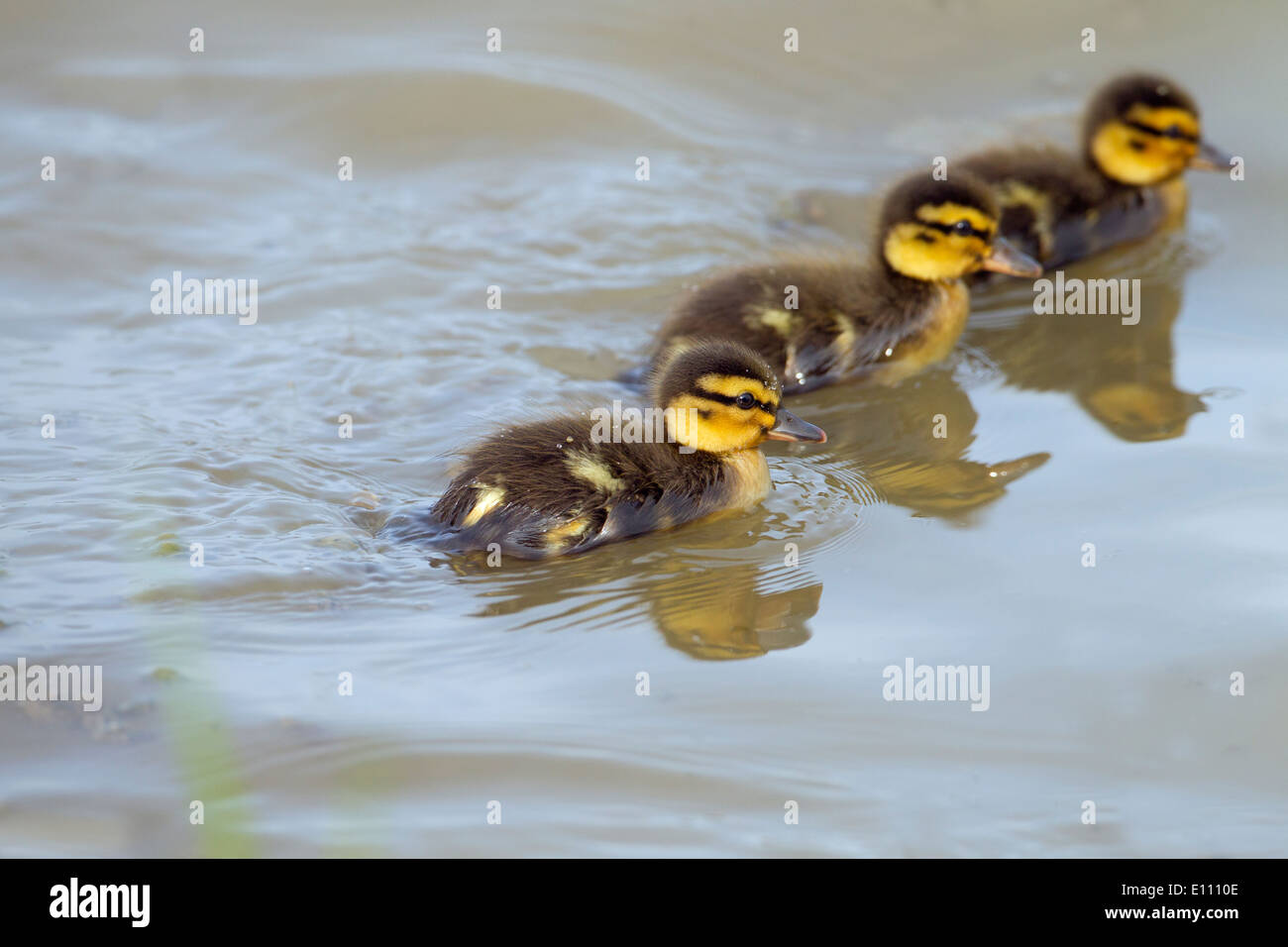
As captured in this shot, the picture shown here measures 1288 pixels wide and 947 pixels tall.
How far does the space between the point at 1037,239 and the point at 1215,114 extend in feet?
4.62

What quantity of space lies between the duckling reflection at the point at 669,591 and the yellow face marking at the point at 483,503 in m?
0.09

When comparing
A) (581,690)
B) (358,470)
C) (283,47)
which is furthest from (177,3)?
(581,690)

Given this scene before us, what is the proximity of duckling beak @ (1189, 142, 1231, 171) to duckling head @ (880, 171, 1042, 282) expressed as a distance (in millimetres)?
1152

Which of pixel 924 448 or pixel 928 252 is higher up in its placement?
pixel 928 252

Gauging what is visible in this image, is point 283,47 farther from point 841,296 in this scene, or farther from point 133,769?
point 133,769

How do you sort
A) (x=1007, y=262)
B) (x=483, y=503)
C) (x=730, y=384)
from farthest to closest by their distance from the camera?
(x=1007, y=262), (x=730, y=384), (x=483, y=503)

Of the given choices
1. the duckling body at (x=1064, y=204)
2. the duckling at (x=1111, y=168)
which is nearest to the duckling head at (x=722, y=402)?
the duckling body at (x=1064, y=204)

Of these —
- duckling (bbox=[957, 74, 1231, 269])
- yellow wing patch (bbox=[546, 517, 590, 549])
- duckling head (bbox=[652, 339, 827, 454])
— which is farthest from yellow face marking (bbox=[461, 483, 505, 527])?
duckling (bbox=[957, 74, 1231, 269])

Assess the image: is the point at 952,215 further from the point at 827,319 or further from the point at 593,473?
the point at 593,473

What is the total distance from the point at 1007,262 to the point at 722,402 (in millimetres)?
1479

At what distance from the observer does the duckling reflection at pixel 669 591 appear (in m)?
3.30

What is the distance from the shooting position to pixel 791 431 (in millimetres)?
3910

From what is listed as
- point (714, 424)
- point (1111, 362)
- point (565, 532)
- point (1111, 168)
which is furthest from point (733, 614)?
point (1111, 168)

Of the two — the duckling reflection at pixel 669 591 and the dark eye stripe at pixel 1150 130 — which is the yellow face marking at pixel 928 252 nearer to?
the dark eye stripe at pixel 1150 130
